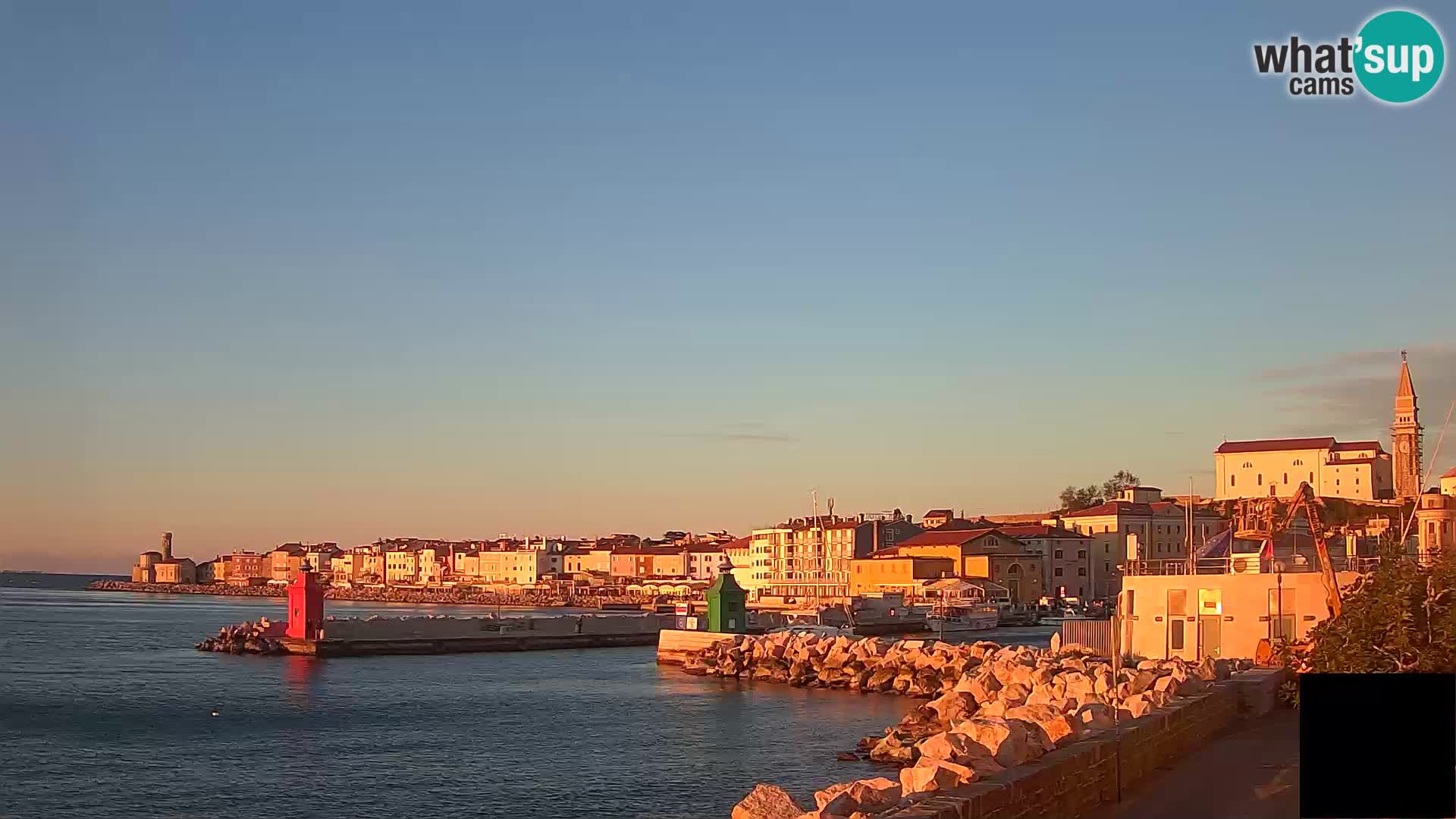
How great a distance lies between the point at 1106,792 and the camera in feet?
41.8

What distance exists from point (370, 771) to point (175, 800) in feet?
12.7

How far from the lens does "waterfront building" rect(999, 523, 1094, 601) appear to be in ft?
339

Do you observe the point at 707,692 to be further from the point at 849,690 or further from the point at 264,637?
the point at 264,637

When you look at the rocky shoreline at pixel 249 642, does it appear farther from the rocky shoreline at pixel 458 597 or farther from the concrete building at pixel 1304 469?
the concrete building at pixel 1304 469

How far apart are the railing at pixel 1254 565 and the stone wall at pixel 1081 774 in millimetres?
11878

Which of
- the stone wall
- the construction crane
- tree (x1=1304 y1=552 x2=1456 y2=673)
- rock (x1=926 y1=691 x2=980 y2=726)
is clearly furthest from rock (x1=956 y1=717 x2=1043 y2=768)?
rock (x1=926 y1=691 x2=980 y2=726)

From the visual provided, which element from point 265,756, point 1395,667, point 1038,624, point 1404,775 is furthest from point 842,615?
point 1404,775

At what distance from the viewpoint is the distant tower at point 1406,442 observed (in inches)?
3191

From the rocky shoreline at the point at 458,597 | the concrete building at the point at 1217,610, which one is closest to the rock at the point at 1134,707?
the concrete building at the point at 1217,610

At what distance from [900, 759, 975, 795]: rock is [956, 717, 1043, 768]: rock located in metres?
1.87

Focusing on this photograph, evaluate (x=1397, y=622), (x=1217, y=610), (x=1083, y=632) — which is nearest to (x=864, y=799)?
(x=1397, y=622)

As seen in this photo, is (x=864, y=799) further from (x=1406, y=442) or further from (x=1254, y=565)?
(x=1406, y=442)

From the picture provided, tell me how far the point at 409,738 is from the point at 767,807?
20.8 metres

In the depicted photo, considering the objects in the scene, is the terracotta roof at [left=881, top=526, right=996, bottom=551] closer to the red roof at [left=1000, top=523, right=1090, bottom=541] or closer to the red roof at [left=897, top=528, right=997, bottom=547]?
the red roof at [left=897, top=528, right=997, bottom=547]
